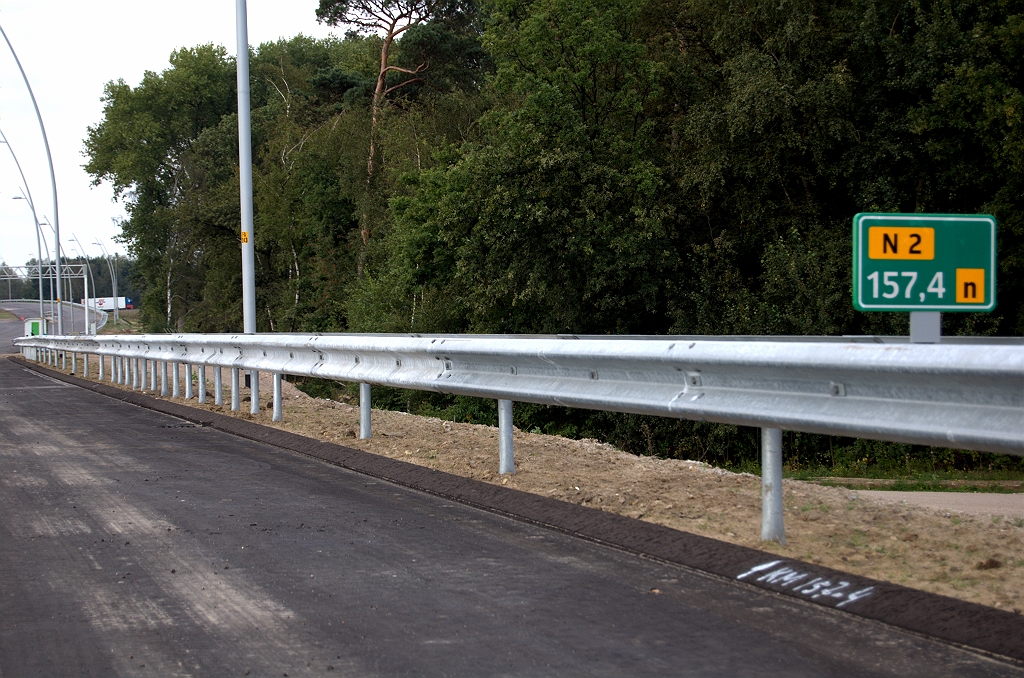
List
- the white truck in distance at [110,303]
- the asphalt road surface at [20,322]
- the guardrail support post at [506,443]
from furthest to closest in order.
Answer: the white truck in distance at [110,303]
the asphalt road surface at [20,322]
the guardrail support post at [506,443]

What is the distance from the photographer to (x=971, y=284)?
5371mm

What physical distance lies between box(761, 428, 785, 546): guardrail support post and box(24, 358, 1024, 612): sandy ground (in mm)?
64

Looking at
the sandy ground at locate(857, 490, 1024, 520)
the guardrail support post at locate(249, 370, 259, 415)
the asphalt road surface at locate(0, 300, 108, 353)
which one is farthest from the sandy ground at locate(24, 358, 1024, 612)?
the asphalt road surface at locate(0, 300, 108, 353)

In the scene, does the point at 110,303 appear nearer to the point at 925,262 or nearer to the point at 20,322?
the point at 20,322

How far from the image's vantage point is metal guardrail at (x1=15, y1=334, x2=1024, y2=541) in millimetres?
4562

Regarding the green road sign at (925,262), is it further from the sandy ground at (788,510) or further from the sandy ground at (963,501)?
the sandy ground at (963,501)

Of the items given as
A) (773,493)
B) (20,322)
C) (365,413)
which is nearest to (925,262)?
(773,493)

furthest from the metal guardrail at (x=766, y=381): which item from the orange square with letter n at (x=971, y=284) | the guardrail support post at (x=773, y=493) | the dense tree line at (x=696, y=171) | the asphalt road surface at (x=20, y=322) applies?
the asphalt road surface at (x=20, y=322)

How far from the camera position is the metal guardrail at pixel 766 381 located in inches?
180

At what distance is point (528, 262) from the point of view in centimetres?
3039

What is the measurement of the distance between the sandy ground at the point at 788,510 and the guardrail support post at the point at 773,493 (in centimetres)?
6

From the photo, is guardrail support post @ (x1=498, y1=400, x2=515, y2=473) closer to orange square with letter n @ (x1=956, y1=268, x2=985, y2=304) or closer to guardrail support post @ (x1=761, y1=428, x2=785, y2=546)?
guardrail support post @ (x1=761, y1=428, x2=785, y2=546)

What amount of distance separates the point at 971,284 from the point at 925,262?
0.25 meters

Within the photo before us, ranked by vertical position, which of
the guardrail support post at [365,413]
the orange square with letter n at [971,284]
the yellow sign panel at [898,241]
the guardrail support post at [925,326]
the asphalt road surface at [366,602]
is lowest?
the asphalt road surface at [366,602]
